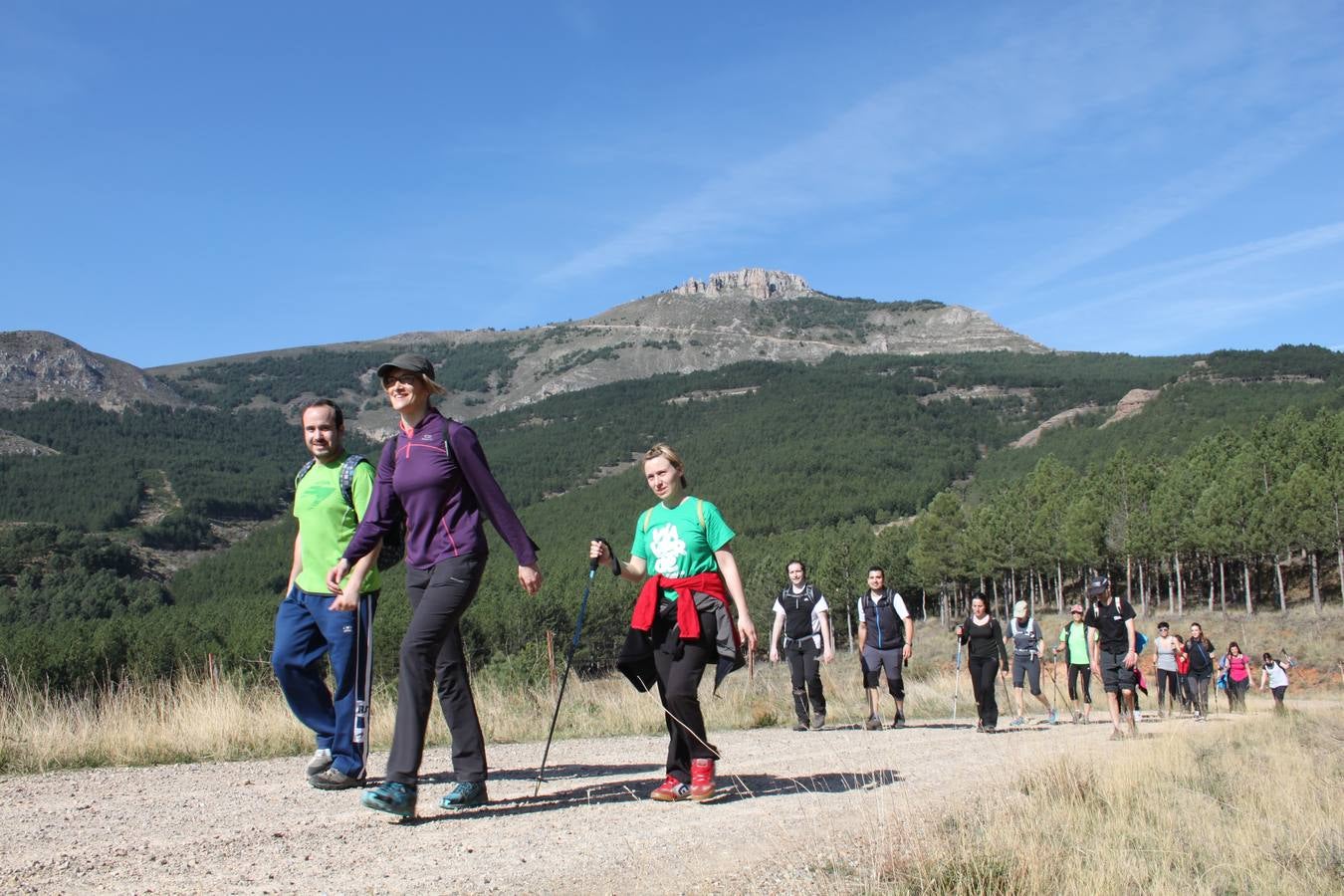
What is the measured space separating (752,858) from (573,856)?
2.41ft

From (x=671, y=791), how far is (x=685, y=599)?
1.02m

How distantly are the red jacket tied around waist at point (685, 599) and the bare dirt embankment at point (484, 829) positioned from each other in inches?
36.4

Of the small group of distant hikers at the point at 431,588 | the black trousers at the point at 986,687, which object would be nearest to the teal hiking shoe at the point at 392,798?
the small group of distant hikers at the point at 431,588

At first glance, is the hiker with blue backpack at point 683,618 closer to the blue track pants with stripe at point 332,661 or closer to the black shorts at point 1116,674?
the blue track pants with stripe at point 332,661

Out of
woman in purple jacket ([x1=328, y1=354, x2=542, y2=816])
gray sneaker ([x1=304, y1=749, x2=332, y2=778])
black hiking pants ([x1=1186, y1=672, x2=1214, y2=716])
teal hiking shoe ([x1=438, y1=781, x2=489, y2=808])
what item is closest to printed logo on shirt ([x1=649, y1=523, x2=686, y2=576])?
woman in purple jacket ([x1=328, y1=354, x2=542, y2=816])

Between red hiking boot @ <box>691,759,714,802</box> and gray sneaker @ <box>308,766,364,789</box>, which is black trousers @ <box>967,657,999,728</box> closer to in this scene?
red hiking boot @ <box>691,759,714,802</box>

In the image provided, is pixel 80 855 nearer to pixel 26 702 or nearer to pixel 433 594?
pixel 433 594

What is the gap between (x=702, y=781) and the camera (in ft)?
18.6

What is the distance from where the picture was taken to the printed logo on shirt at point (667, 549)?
5.79 meters

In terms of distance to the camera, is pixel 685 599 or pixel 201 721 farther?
pixel 201 721

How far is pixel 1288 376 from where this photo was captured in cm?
15162

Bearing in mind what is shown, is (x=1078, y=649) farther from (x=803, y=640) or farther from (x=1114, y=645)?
(x=803, y=640)

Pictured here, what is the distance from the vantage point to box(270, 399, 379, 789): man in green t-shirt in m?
5.88

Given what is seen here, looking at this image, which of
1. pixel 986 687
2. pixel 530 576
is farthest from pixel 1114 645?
pixel 530 576
